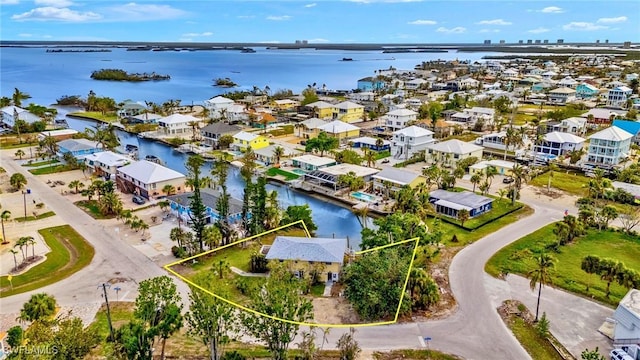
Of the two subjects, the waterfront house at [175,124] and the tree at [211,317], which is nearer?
the tree at [211,317]

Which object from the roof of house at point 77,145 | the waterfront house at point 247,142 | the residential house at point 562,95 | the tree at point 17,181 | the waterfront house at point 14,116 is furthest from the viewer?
the residential house at point 562,95

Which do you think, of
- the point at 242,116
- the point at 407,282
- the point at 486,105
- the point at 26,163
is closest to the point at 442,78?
the point at 486,105

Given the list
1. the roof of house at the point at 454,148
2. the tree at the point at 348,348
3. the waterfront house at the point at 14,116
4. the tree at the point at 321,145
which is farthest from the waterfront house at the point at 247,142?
the tree at the point at 348,348

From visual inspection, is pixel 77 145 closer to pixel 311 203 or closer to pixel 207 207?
pixel 207 207

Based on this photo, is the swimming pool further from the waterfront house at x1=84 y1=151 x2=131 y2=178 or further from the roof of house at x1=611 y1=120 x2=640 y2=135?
the roof of house at x1=611 y1=120 x2=640 y2=135

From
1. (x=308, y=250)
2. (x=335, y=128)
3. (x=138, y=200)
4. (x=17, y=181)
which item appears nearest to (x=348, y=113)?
(x=335, y=128)

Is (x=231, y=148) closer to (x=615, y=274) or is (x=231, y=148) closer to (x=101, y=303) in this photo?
(x=101, y=303)

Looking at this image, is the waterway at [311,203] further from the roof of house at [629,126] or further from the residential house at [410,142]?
the roof of house at [629,126]
